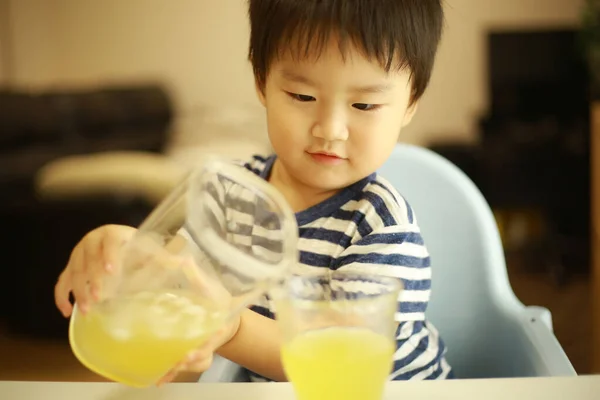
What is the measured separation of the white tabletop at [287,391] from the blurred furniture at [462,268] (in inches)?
13.4

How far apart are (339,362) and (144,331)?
14 cm

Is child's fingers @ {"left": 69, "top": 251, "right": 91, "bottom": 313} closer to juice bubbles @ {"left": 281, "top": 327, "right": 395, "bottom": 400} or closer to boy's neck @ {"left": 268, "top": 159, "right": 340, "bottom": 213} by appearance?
juice bubbles @ {"left": 281, "top": 327, "right": 395, "bottom": 400}

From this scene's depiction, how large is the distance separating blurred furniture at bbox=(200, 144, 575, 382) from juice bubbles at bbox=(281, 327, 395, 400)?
0.49 meters

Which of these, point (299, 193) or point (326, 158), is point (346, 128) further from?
point (299, 193)

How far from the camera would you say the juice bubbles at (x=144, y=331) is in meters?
0.51

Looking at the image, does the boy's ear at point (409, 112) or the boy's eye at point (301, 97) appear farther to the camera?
the boy's ear at point (409, 112)

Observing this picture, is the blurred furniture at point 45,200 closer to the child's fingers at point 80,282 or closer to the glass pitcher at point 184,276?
the child's fingers at point 80,282

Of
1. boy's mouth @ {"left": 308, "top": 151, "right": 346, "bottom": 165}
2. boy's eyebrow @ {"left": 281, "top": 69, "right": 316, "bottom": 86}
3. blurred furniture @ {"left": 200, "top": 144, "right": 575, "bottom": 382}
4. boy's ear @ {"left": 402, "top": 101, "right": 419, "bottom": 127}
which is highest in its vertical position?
boy's eyebrow @ {"left": 281, "top": 69, "right": 316, "bottom": 86}

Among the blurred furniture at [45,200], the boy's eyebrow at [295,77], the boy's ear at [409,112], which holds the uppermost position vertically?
the boy's eyebrow at [295,77]

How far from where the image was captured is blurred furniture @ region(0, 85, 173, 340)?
2.54 metres

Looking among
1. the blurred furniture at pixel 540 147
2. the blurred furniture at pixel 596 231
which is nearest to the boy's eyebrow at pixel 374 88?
the blurred furniture at pixel 596 231

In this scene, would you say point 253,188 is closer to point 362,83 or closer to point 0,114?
point 362,83

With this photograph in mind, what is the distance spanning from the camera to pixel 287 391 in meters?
0.61

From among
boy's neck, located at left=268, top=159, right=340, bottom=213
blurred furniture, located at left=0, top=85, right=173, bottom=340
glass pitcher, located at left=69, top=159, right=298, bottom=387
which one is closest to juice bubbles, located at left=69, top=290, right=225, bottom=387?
glass pitcher, located at left=69, top=159, right=298, bottom=387
